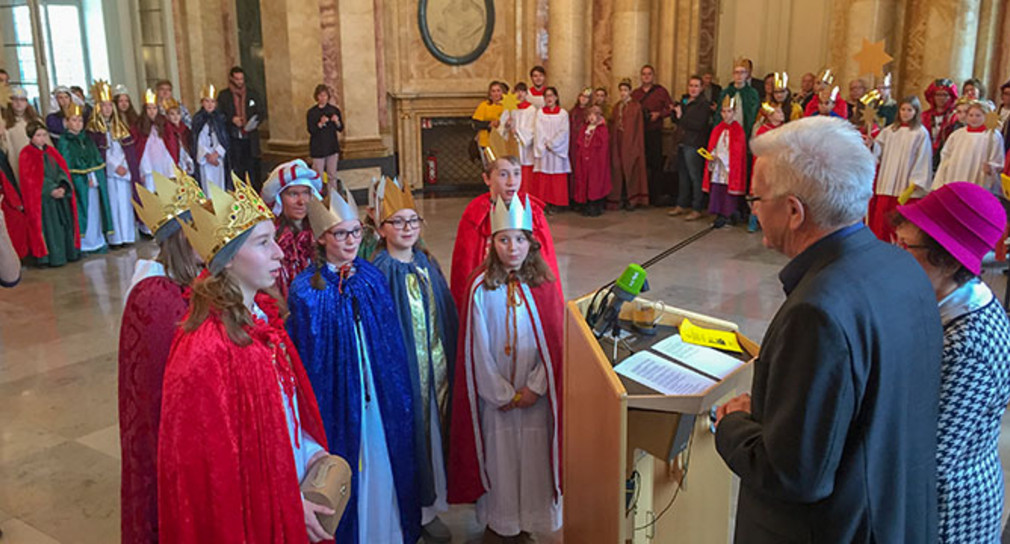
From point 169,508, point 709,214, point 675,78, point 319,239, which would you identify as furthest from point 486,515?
point 675,78

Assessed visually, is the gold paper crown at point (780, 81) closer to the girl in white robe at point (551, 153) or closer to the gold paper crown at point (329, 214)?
the girl in white robe at point (551, 153)

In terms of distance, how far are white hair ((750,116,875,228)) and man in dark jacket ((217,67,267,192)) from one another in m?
11.1

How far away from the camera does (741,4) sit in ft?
41.9

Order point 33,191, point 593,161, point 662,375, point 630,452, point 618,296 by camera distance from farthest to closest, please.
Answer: point 593,161, point 33,191, point 618,296, point 630,452, point 662,375

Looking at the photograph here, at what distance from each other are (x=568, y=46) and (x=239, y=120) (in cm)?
514

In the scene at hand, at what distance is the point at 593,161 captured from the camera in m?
12.3

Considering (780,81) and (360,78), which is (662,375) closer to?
(780,81)

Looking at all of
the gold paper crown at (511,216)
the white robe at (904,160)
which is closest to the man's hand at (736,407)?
the gold paper crown at (511,216)

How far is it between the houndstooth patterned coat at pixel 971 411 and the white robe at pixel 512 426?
5.46ft

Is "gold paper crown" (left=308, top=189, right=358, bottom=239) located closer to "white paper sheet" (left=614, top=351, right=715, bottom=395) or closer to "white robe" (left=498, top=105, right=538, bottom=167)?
"white paper sheet" (left=614, top=351, right=715, bottom=395)

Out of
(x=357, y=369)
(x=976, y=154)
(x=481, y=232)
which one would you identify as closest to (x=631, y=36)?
(x=976, y=154)

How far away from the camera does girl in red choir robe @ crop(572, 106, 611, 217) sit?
12.2 meters

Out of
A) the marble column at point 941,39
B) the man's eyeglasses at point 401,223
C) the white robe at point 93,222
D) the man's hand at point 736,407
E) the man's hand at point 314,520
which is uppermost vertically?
the marble column at point 941,39

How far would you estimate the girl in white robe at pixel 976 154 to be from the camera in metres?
8.16
